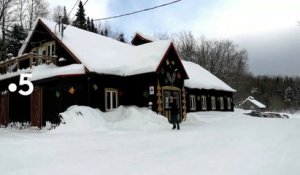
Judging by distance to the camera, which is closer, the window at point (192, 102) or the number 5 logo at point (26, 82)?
the number 5 logo at point (26, 82)

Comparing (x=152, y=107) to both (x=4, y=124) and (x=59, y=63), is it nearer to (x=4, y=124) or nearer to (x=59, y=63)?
(x=59, y=63)

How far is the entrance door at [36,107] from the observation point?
21.4 meters

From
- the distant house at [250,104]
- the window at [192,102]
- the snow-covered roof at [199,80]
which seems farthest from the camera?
the distant house at [250,104]

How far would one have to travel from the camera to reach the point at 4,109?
25.8 m

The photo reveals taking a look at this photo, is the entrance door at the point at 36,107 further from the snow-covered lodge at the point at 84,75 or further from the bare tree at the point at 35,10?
the bare tree at the point at 35,10

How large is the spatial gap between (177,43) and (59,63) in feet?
143

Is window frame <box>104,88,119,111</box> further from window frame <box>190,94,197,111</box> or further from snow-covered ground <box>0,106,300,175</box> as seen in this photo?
window frame <box>190,94,197,111</box>

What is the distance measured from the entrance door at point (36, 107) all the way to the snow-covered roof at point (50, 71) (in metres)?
0.97

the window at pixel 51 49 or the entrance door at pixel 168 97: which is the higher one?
the window at pixel 51 49

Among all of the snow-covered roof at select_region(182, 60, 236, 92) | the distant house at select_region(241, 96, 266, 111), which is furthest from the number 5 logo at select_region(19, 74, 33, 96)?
the distant house at select_region(241, 96, 266, 111)

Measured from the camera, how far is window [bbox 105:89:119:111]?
22.1m

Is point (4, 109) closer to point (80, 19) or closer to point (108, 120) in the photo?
point (108, 120)

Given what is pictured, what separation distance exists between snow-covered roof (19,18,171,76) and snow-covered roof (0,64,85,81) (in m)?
0.55

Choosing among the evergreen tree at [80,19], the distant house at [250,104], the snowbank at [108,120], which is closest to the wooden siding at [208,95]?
the snowbank at [108,120]
